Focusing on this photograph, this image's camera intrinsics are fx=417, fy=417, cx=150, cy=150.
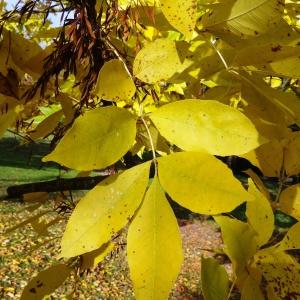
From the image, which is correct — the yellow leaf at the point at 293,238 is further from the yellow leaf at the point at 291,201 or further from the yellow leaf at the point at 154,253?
the yellow leaf at the point at 154,253

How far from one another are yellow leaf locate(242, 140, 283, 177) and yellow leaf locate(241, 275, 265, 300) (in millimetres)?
160

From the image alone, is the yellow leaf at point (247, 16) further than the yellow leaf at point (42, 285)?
No

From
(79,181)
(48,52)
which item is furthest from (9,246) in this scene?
(48,52)

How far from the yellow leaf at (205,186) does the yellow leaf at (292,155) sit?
0.75 feet

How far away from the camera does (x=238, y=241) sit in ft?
1.60

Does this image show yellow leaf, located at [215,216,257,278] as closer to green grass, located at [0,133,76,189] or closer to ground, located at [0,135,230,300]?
ground, located at [0,135,230,300]

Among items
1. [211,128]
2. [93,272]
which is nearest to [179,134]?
[211,128]

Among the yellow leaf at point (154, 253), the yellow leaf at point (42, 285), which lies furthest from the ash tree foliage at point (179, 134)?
the yellow leaf at point (42, 285)

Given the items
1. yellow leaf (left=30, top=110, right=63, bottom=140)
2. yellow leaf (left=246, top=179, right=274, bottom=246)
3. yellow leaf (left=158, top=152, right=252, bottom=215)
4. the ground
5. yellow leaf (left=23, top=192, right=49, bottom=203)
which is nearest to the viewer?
yellow leaf (left=158, top=152, right=252, bottom=215)

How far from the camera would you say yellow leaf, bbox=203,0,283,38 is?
50 centimetres

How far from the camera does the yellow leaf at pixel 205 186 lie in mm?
403

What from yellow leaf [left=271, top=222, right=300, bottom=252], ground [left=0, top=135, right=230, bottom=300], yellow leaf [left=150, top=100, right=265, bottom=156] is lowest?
ground [left=0, top=135, right=230, bottom=300]

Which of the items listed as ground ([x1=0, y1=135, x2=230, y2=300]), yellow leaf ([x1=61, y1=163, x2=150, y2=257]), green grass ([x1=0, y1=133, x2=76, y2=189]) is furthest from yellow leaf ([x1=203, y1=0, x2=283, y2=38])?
green grass ([x1=0, y1=133, x2=76, y2=189])

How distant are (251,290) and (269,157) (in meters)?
0.19
